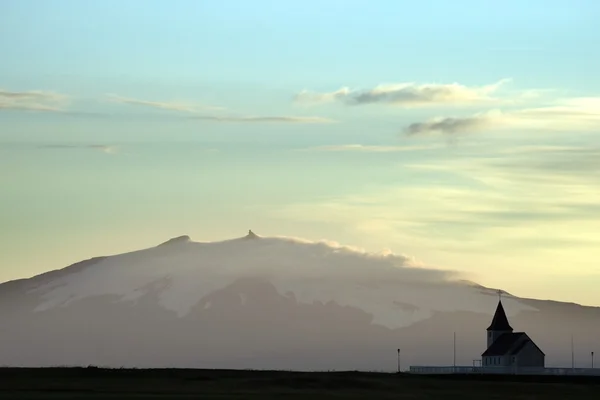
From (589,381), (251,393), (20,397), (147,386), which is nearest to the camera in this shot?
(20,397)

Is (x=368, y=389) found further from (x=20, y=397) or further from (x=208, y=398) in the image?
(x=20, y=397)

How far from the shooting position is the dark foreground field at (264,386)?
135 meters

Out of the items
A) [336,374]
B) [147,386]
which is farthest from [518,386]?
[147,386]

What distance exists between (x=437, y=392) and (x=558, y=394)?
1043 centimetres

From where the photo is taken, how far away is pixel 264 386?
14888cm

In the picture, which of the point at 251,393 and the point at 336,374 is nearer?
the point at 251,393

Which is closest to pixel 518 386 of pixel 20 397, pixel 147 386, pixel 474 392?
pixel 474 392

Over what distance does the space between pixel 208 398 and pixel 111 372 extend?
43464mm

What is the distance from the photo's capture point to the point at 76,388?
468 feet

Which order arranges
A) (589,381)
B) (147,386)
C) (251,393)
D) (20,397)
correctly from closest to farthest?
1. (20,397)
2. (251,393)
3. (147,386)
4. (589,381)

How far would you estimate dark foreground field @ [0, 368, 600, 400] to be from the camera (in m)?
135

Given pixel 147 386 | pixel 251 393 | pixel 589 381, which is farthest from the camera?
pixel 589 381

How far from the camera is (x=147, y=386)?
148125 millimetres

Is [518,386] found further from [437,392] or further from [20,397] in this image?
[20,397]
